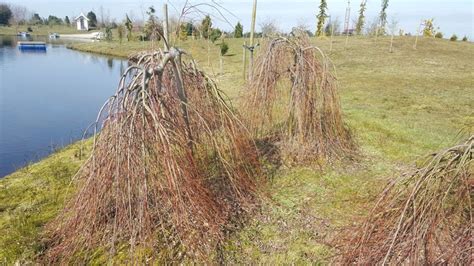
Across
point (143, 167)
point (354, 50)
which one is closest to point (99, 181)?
point (143, 167)

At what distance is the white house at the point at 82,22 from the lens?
193ft

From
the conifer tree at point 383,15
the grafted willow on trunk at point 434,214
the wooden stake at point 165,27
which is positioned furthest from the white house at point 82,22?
the grafted willow on trunk at point 434,214

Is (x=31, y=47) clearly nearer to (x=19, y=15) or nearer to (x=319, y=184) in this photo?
(x=319, y=184)

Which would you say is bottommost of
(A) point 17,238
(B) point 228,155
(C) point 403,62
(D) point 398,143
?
(A) point 17,238

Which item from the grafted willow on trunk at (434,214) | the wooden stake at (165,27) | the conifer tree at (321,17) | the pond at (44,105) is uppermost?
the conifer tree at (321,17)

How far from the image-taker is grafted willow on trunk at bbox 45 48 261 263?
2744mm

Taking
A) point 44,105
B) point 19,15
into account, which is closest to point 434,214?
point 44,105

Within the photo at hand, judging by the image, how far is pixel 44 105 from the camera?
11.1 metres

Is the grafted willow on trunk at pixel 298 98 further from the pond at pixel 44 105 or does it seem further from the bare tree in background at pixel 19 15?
the bare tree in background at pixel 19 15

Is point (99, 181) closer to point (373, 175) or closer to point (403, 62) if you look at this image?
point (373, 175)

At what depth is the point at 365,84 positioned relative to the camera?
41.8 feet

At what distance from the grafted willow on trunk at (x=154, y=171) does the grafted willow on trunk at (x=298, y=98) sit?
57.2 inches

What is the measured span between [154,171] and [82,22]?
68037 mm

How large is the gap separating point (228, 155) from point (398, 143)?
4.07 m
